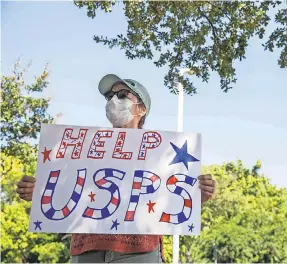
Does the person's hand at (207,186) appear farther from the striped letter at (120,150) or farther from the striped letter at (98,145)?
the striped letter at (98,145)

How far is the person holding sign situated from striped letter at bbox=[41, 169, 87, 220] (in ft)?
0.28

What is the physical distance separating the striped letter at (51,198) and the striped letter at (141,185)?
0.91ft

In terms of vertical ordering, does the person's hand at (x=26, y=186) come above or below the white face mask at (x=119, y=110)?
below

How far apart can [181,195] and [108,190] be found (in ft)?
1.29

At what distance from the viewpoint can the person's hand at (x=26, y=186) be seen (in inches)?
108

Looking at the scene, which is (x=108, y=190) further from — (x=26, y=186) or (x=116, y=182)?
(x=26, y=186)

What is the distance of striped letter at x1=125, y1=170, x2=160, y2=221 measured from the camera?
281 cm

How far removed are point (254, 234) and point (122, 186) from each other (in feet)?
79.3

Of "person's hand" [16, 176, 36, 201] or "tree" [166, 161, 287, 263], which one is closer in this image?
"person's hand" [16, 176, 36, 201]

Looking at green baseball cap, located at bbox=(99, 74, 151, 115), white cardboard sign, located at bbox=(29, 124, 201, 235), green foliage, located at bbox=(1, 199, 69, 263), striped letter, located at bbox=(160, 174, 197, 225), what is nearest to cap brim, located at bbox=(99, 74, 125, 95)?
green baseball cap, located at bbox=(99, 74, 151, 115)

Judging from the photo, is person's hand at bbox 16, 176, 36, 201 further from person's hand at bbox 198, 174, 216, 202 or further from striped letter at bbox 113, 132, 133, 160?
person's hand at bbox 198, 174, 216, 202

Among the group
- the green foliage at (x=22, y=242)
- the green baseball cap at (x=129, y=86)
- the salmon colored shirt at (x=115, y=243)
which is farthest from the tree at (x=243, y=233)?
the salmon colored shirt at (x=115, y=243)

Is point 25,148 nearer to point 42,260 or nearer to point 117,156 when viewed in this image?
point 117,156

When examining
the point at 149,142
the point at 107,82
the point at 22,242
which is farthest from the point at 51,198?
the point at 22,242
